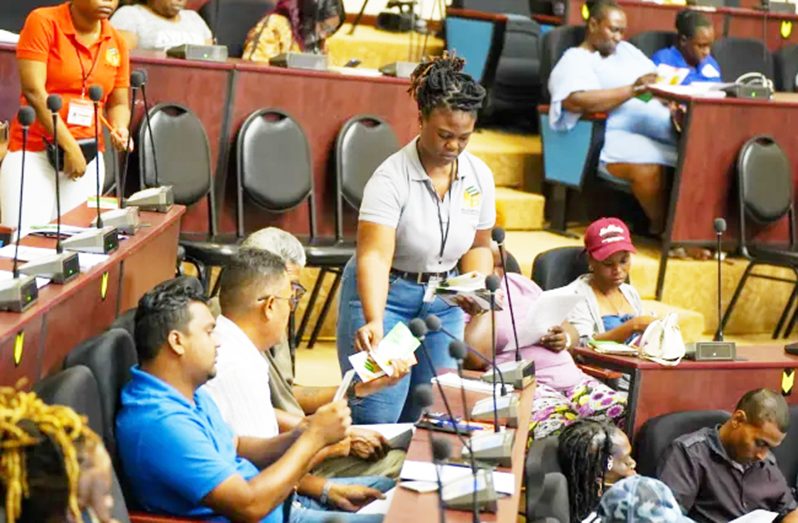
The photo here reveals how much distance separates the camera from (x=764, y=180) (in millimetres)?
7305

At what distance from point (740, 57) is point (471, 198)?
4435mm

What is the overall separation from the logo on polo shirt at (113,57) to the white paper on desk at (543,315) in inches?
60.3

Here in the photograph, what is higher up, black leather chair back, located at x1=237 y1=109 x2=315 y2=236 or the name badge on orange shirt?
the name badge on orange shirt

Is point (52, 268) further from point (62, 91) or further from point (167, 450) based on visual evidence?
point (62, 91)

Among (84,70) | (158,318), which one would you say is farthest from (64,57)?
(158,318)

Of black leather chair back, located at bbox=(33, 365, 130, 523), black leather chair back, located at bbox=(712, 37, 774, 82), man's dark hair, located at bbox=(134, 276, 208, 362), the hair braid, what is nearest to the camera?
the hair braid

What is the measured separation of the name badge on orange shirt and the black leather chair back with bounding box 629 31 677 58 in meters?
3.85

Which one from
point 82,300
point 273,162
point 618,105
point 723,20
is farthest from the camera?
point 723,20

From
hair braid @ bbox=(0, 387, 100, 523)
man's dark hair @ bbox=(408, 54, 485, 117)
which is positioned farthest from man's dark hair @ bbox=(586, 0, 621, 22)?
hair braid @ bbox=(0, 387, 100, 523)

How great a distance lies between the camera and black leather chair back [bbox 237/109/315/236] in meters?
6.35

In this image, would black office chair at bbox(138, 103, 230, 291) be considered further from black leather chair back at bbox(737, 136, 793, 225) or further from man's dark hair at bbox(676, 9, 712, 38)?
man's dark hair at bbox(676, 9, 712, 38)

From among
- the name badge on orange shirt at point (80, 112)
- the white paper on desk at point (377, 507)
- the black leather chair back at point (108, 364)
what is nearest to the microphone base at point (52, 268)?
the black leather chair back at point (108, 364)

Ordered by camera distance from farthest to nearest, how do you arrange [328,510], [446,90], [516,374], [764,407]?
[764,407], [516,374], [446,90], [328,510]

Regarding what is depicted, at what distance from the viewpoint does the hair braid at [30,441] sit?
238 cm
